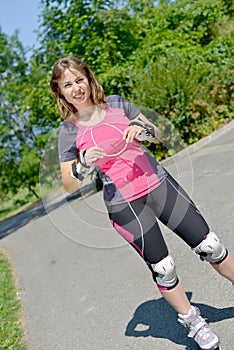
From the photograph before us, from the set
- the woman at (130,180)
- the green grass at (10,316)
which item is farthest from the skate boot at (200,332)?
the green grass at (10,316)

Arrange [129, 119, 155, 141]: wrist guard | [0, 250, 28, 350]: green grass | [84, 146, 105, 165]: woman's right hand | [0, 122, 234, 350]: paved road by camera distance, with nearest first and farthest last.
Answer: [84, 146, 105, 165]: woman's right hand → [129, 119, 155, 141]: wrist guard → [0, 122, 234, 350]: paved road → [0, 250, 28, 350]: green grass

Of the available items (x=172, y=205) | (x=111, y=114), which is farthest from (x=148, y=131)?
(x=172, y=205)

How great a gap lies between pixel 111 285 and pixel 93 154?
2.64 m

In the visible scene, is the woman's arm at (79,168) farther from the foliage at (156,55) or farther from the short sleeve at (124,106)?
the foliage at (156,55)

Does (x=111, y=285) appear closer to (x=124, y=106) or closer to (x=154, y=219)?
(x=154, y=219)

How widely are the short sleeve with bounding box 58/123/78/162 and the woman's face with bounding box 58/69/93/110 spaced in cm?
15

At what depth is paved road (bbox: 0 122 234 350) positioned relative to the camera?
3.15m

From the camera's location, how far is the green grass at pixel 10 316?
13.5 feet

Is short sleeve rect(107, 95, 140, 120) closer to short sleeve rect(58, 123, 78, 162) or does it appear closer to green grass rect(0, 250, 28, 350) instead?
short sleeve rect(58, 123, 78, 162)

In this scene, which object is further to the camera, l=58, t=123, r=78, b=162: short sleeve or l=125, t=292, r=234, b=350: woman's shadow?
l=125, t=292, r=234, b=350: woman's shadow

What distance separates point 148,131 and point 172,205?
1.48ft

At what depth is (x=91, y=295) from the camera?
4.63 meters

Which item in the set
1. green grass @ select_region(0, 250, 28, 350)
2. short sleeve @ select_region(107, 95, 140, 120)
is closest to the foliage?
green grass @ select_region(0, 250, 28, 350)

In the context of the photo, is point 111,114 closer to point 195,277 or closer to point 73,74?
point 73,74
